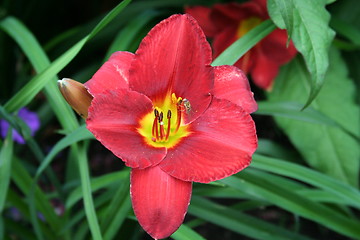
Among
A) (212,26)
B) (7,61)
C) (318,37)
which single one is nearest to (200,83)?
(318,37)

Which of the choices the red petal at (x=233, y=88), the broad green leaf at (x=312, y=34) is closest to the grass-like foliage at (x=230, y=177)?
the broad green leaf at (x=312, y=34)

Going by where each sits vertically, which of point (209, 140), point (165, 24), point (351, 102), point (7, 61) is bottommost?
point (351, 102)

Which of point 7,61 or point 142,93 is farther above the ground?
point 142,93

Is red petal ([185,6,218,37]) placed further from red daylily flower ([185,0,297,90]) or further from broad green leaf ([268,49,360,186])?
broad green leaf ([268,49,360,186])

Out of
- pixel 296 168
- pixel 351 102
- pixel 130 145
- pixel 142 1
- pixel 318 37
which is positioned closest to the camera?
pixel 130 145

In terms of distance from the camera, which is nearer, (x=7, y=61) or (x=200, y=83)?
(x=200, y=83)

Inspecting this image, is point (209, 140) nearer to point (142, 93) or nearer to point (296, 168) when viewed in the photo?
point (142, 93)
